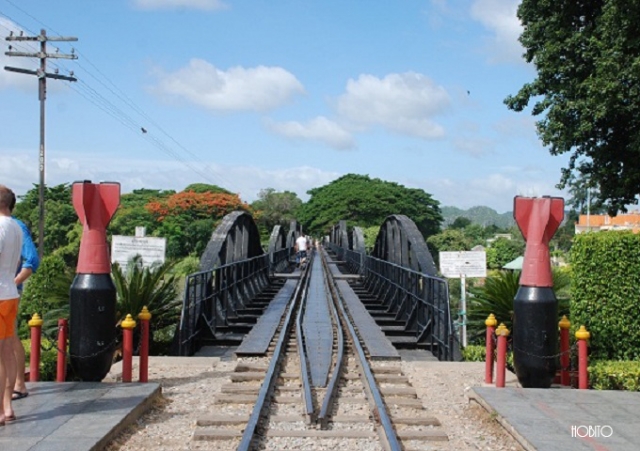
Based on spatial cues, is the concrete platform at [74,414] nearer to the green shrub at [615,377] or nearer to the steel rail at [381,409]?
the steel rail at [381,409]

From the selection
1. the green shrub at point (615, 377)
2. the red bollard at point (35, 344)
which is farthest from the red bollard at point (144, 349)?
the green shrub at point (615, 377)

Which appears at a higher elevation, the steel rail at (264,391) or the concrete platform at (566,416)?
the steel rail at (264,391)

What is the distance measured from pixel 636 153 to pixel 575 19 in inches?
159

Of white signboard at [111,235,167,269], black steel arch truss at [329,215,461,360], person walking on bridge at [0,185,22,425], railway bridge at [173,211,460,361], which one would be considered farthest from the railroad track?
white signboard at [111,235,167,269]

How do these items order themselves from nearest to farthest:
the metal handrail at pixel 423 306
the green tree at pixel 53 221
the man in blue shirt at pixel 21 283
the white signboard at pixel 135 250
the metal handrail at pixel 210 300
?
the man in blue shirt at pixel 21 283, the metal handrail at pixel 210 300, the metal handrail at pixel 423 306, the white signboard at pixel 135 250, the green tree at pixel 53 221

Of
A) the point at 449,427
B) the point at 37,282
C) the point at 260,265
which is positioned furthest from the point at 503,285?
the point at 260,265

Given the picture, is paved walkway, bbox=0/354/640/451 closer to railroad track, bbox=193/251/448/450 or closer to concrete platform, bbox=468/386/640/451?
concrete platform, bbox=468/386/640/451

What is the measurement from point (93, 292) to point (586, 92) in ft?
47.3

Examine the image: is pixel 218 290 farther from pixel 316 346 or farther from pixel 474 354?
pixel 474 354

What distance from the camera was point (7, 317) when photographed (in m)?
5.18

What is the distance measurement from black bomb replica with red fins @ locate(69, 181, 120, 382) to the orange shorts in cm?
130

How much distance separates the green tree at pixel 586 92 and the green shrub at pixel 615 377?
387 inches

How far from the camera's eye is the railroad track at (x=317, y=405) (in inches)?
203

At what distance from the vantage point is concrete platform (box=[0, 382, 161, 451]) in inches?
183
